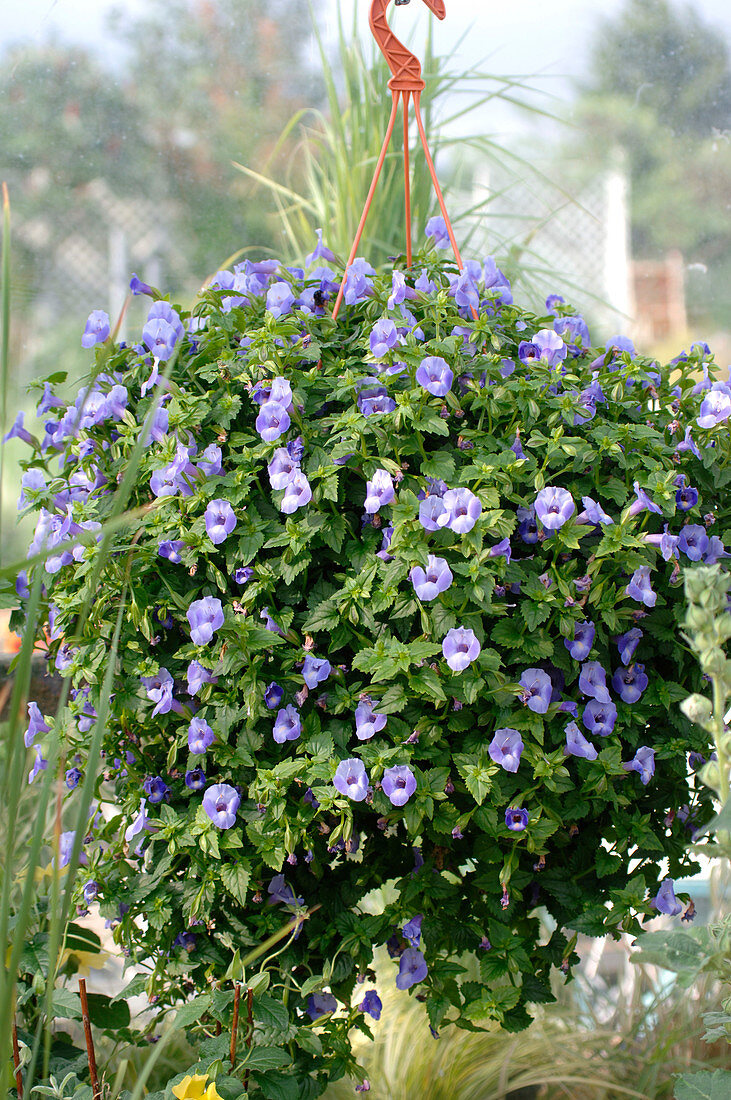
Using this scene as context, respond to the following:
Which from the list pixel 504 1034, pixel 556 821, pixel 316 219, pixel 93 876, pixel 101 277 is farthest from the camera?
pixel 101 277

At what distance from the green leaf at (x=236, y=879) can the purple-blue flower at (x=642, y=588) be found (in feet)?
1.55

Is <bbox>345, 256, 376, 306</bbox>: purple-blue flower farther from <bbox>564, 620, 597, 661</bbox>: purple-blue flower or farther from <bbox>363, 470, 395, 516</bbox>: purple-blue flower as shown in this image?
<bbox>564, 620, 597, 661</bbox>: purple-blue flower

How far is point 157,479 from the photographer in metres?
0.97

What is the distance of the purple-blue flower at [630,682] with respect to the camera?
0.97 metres

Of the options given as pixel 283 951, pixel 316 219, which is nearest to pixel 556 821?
pixel 283 951

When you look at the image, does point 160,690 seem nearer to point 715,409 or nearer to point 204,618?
point 204,618

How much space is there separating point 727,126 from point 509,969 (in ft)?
11.2

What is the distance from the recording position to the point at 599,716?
3.12ft

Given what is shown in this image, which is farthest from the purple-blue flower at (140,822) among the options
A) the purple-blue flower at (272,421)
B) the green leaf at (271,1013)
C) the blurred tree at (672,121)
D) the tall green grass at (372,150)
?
the blurred tree at (672,121)

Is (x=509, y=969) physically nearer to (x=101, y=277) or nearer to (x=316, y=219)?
(x=316, y=219)

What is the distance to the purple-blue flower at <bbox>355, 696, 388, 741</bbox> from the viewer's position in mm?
892

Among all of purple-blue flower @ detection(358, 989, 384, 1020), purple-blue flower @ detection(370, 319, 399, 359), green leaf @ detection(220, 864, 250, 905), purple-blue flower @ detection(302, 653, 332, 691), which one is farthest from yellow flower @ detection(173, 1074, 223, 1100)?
purple-blue flower @ detection(370, 319, 399, 359)

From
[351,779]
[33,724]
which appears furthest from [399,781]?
[33,724]

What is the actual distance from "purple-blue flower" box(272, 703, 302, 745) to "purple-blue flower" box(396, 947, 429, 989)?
0.91 ft
